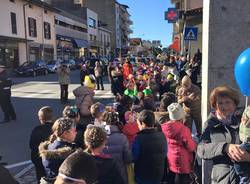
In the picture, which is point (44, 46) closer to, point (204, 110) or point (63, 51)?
point (63, 51)

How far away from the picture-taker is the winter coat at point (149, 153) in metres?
4.79

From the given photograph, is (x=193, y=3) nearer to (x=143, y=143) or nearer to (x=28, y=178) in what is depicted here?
(x=28, y=178)

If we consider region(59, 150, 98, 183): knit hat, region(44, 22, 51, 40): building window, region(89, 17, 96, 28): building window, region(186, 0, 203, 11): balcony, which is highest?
region(89, 17, 96, 28): building window

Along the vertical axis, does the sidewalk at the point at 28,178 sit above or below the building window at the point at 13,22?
below

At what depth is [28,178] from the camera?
6.78 m

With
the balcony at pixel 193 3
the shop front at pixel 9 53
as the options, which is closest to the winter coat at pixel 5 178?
the balcony at pixel 193 3

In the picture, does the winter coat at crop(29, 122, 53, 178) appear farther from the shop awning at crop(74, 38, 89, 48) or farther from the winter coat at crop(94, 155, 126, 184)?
Result: the shop awning at crop(74, 38, 89, 48)

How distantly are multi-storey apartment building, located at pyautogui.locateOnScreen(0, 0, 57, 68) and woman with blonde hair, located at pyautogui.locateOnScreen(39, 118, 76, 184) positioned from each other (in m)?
34.4

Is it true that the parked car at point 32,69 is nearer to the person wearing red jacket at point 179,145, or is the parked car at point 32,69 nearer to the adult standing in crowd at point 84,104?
the adult standing in crowd at point 84,104

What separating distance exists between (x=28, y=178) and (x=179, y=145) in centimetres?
303

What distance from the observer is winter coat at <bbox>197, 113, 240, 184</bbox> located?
3279 millimetres

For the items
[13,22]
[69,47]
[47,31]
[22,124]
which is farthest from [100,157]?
[69,47]

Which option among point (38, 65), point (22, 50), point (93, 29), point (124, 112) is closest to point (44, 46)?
point (22, 50)

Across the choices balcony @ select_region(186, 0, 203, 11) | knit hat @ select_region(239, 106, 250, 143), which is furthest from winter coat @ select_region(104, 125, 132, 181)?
balcony @ select_region(186, 0, 203, 11)
